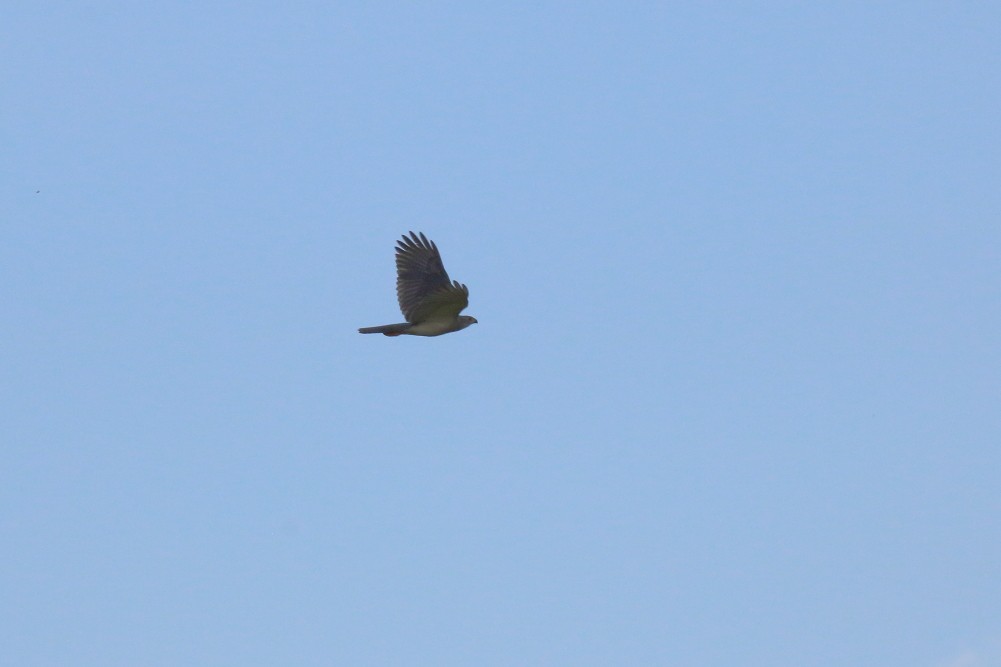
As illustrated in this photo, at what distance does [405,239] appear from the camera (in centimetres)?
2844

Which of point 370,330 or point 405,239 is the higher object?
point 405,239

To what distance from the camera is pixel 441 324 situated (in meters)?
27.9

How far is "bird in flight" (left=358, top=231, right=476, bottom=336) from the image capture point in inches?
1078

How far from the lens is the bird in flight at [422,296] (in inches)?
1078

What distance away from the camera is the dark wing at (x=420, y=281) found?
2739 cm

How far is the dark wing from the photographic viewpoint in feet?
89.9

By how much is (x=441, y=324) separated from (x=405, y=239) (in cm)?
243

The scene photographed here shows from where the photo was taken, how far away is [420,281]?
2811 cm

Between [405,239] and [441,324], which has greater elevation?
[405,239]

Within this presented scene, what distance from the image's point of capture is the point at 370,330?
27.4 meters

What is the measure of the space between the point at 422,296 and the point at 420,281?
20.3 inches

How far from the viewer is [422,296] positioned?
91.1 feet

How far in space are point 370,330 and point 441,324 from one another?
1796 millimetres
